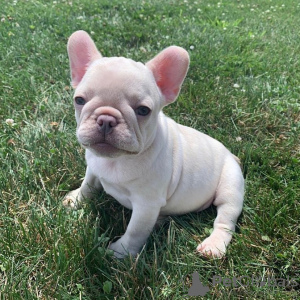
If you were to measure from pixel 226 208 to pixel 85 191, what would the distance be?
1238 millimetres

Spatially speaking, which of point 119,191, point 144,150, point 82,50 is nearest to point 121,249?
point 119,191

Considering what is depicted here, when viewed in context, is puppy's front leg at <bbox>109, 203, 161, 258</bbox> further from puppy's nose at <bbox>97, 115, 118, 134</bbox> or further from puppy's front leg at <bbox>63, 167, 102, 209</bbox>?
puppy's nose at <bbox>97, 115, 118, 134</bbox>

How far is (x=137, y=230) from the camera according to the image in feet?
8.11

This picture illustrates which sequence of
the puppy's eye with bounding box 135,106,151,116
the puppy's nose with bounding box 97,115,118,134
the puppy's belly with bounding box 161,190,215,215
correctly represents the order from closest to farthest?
the puppy's nose with bounding box 97,115,118,134 → the puppy's eye with bounding box 135,106,151,116 → the puppy's belly with bounding box 161,190,215,215

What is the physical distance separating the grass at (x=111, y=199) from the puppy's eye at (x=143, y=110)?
1006 millimetres

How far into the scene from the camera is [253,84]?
479 cm

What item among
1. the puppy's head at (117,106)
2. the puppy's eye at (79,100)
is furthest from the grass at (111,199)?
the puppy's eye at (79,100)

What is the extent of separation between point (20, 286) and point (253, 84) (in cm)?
397

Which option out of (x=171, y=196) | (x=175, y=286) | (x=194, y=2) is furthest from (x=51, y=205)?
(x=194, y=2)

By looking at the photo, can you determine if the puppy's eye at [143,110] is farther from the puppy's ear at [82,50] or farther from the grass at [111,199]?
Result: the grass at [111,199]

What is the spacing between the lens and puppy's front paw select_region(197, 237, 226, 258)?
2.51m

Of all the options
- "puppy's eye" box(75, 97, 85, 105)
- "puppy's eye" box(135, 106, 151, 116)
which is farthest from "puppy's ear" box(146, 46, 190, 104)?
"puppy's eye" box(75, 97, 85, 105)

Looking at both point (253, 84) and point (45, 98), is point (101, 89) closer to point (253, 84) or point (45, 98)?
point (45, 98)

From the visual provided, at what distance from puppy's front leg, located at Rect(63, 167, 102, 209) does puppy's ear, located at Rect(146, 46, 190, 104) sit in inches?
39.7
